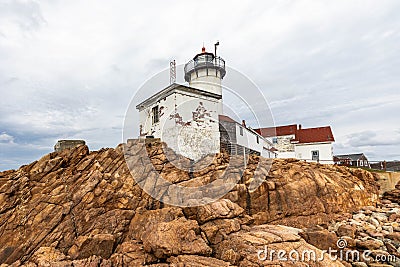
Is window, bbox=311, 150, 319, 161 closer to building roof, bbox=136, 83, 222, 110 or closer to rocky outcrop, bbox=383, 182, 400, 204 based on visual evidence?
rocky outcrop, bbox=383, 182, 400, 204

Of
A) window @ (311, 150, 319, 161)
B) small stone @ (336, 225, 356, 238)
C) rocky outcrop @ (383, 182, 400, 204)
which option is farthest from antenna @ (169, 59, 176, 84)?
window @ (311, 150, 319, 161)

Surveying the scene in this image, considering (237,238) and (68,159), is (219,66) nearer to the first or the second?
(68,159)

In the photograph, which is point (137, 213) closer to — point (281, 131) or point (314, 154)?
point (314, 154)

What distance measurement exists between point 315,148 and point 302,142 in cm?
179

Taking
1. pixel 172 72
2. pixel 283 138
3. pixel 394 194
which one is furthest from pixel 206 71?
pixel 394 194

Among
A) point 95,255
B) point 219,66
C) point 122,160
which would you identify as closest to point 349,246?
point 95,255

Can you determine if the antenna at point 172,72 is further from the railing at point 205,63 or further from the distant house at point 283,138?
the distant house at point 283,138

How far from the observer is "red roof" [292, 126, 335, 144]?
108ft

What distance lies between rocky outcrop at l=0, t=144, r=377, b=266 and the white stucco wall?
52.9ft

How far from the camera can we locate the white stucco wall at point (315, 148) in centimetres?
3250

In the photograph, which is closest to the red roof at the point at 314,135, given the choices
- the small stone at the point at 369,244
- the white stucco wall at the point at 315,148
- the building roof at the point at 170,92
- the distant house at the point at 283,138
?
the white stucco wall at the point at 315,148

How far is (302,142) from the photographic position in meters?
33.6

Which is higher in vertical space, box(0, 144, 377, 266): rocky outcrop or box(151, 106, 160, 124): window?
box(151, 106, 160, 124): window

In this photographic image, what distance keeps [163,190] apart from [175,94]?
6960mm
